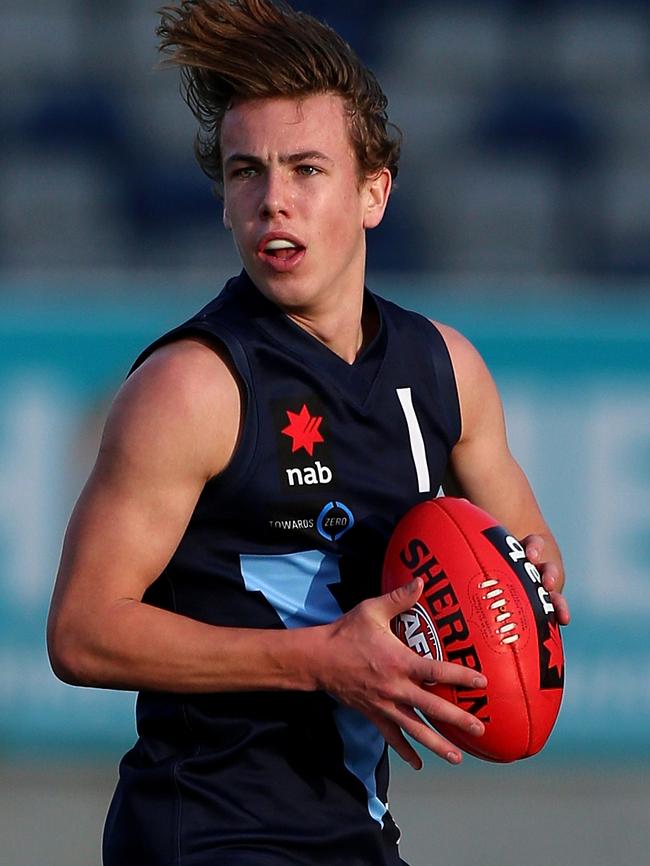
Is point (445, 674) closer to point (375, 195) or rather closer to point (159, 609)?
point (159, 609)

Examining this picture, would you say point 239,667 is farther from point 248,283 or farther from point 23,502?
point 23,502

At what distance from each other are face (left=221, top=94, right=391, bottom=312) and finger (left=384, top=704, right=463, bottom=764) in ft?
2.69

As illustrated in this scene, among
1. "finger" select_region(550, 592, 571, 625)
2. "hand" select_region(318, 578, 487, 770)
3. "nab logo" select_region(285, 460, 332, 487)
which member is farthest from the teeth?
"finger" select_region(550, 592, 571, 625)

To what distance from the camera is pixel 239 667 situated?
253 centimetres

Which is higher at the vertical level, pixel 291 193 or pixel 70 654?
pixel 291 193

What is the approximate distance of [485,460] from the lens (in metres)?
3.16

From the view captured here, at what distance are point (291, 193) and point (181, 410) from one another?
0.47 meters

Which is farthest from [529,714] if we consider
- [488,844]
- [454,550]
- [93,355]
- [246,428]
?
[93,355]

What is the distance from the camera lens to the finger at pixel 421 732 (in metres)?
2.42

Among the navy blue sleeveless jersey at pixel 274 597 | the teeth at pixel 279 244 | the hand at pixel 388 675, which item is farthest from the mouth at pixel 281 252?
the hand at pixel 388 675

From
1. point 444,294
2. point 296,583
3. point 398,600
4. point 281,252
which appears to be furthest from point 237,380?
point 444,294

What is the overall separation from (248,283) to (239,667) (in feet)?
2.54

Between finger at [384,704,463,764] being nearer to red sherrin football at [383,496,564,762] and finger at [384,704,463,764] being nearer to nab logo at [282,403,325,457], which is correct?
red sherrin football at [383,496,564,762]

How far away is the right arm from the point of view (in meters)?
2.46
